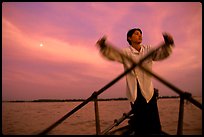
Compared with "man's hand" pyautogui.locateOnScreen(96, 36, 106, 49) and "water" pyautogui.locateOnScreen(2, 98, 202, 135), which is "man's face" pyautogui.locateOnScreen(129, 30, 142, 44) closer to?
"man's hand" pyautogui.locateOnScreen(96, 36, 106, 49)

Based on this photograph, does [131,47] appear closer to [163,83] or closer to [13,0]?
[163,83]

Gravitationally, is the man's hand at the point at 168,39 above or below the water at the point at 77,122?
above

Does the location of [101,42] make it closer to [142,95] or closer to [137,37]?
[137,37]

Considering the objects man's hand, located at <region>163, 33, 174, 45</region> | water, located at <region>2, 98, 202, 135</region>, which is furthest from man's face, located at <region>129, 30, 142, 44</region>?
water, located at <region>2, 98, 202, 135</region>

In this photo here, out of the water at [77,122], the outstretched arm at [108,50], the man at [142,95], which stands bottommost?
the water at [77,122]

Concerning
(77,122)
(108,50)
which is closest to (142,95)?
(108,50)

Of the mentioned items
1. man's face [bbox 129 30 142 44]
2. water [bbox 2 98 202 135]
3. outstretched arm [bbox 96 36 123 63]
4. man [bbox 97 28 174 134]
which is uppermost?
man's face [bbox 129 30 142 44]

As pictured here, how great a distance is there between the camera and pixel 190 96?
269 cm

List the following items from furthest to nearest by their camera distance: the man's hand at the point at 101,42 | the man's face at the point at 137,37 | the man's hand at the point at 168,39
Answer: the man's face at the point at 137,37, the man's hand at the point at 101,42, the man's hand at the point at 168,39

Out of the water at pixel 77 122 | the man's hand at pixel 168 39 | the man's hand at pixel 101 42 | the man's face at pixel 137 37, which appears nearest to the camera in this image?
the man's hand at pixel 168 39

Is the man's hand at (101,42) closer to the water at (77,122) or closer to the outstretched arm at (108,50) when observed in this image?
the outstretched arm at (108,50)

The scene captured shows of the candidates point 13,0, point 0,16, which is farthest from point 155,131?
point 13,0

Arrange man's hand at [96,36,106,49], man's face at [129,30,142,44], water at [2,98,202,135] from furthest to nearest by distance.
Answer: water at [2,98,202,135] → man's face at [129,30,142,44] → man's hand at [96,36,106,49]

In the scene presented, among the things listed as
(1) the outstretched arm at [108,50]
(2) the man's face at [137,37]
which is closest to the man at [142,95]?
(1) the outstretched arm at [108,50]
